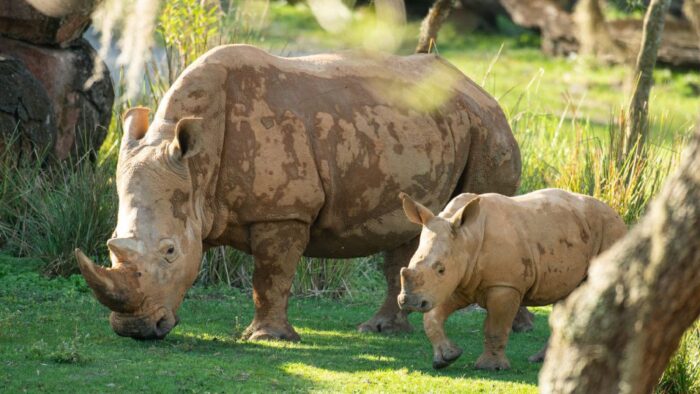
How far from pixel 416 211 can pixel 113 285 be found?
71.2 inches

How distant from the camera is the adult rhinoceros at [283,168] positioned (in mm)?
7957

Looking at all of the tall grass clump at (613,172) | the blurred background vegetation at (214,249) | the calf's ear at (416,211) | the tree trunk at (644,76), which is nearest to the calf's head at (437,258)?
the calf's ear at (416,211)

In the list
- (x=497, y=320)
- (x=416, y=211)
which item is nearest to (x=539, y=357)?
(x=497, y=320)

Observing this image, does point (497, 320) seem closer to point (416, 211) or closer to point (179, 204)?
point (416, 211)

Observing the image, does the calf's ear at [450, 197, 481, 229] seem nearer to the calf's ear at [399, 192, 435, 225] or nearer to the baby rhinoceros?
the baby rhinoceros

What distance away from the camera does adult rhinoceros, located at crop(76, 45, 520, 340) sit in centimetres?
796

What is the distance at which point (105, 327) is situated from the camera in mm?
9008

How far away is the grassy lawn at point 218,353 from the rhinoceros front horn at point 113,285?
36cm

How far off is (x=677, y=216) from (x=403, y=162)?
441cm

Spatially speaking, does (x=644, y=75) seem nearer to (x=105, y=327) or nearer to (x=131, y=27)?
(x=105, y=327)

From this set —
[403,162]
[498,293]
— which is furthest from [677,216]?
[403,162]

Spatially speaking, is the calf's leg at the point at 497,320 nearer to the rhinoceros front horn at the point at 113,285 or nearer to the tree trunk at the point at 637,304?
the rhinoceros front horn at the point at 113,285

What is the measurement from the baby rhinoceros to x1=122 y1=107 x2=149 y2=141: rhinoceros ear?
182 cm

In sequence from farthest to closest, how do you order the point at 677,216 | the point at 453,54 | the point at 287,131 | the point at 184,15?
the point at 453,54, the point at 184,15, the point at 287,131, the point at 677,216
